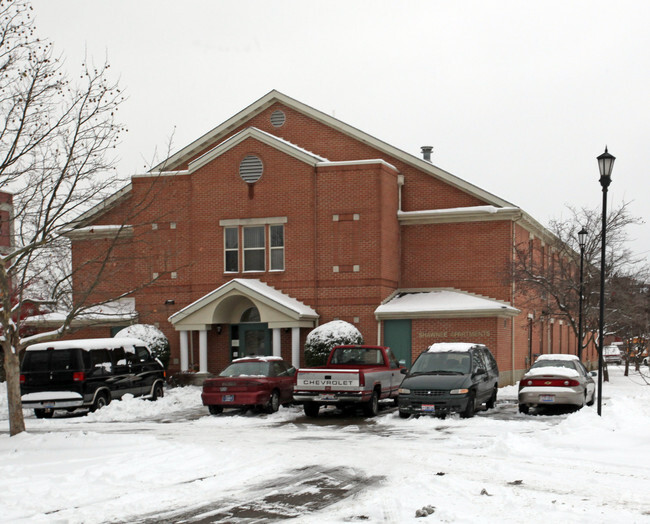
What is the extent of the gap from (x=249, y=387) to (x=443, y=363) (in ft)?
16.2

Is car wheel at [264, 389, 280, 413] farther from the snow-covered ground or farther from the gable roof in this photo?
the gable roof

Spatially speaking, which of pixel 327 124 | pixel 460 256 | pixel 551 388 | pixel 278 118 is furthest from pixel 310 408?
pixel 278 118

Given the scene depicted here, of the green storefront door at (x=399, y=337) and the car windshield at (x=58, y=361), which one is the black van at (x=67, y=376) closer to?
the car windshield at (x=58, y=361)

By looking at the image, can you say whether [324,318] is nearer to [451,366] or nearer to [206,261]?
[206,261]

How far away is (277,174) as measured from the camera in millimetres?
32094

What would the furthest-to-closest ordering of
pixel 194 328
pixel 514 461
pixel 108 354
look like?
pixel 194 328 → pixel 108 354 → pixel 514 461

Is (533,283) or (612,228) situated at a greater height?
(612,228)

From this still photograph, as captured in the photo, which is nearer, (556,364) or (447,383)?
(447,383)

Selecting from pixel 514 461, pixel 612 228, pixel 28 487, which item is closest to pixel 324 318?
pixel 612 228

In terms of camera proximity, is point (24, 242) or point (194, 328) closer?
point (24, 242)

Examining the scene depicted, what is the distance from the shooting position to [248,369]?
2220 centimetres

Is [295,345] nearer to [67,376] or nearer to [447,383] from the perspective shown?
[67,376]

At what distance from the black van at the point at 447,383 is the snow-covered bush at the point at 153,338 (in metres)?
13.2

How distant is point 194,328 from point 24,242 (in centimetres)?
1595
